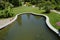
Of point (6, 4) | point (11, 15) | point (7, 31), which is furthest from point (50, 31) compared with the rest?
point (6, 4)

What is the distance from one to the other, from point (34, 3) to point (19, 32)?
89.0 ft

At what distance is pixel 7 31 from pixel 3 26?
1893 mm

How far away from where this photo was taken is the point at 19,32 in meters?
19.2

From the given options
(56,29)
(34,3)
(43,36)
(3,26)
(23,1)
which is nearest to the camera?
(43,36)

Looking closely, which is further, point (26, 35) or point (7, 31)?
point (7, 31)

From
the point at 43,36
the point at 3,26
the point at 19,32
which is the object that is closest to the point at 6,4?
the point at 3,26

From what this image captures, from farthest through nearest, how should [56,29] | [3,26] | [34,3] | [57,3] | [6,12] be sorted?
[34,3], [57,3], [6,12], [3,26], [56,29]

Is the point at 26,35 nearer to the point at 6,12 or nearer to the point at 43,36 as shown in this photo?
the point at 43,36

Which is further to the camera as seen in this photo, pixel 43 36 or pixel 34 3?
pixel 34 3

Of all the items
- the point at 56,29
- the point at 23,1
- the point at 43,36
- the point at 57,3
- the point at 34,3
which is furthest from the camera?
the point at 23,1

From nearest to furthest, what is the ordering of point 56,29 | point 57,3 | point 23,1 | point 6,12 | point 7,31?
point 56,29
point 7,31
point 6,12
point 57,3
point 23,1

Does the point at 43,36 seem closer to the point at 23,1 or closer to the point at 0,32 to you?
the point at 0,32

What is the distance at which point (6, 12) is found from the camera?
29.5 m

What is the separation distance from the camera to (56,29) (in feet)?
60.4
